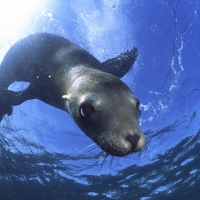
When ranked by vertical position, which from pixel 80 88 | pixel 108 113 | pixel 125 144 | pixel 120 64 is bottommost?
pixel 125 144

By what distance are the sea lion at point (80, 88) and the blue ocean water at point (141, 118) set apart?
485 mm

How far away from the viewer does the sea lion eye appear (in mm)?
2728

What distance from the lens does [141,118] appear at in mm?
9539

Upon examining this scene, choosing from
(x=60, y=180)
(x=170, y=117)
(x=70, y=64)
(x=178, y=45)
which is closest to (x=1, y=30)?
(x=70, y=64)

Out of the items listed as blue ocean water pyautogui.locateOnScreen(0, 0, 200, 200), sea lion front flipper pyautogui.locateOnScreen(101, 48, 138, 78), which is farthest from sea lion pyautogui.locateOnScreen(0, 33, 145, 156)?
blue ocean water pyautogui.locateOnScreen(0, 0, 200, 200)

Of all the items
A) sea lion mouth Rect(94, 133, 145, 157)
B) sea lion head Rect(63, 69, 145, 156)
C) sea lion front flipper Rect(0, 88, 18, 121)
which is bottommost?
sea lion mouth Rect(94, 133, 145, 157)

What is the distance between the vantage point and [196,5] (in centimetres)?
686

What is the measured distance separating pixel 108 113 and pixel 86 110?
0.28 metres

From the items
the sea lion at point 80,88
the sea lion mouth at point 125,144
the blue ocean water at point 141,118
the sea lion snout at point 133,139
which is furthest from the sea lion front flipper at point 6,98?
the sea lion snout at point 133,139

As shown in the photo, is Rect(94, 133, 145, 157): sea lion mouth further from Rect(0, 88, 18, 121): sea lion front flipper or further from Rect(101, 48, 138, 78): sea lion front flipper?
Rect(0, 88, 18, 121): sea lion front flipper

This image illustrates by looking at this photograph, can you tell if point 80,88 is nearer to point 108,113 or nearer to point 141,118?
point 108,113

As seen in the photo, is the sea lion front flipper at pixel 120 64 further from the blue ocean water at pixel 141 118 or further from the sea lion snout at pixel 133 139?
the sea lion snout at pixel 133 139

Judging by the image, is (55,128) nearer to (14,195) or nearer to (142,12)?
(142,12)

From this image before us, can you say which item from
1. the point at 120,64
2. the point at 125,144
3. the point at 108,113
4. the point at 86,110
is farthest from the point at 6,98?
the point at 125,144
